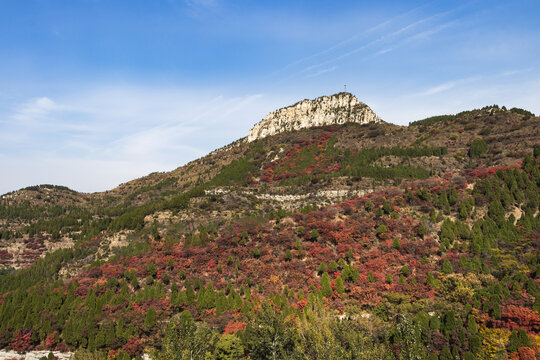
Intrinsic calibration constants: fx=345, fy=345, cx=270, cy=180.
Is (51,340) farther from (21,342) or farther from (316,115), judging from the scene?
(316,115)

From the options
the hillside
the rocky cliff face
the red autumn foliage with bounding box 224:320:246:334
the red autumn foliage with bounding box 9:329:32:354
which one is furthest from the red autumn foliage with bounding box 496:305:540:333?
the rocky cliff face

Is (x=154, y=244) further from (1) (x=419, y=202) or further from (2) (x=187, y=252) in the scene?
(1) (x=419, y=202)

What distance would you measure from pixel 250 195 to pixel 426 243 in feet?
172

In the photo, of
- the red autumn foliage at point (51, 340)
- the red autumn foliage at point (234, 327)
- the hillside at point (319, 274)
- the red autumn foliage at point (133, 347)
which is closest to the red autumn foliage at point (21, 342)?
the hillside at point (319, 274)

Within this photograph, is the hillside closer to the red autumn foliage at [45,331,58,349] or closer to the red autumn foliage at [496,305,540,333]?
the red autumn foliage at [496,305,540,333]

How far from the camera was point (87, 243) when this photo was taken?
2968 inches

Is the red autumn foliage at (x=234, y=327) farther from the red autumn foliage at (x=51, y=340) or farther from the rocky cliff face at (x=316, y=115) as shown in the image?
the rocky cliff face at (x=316, y=115)

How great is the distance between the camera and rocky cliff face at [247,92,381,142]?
474 feet

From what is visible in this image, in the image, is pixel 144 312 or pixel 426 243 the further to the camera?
pixel 426 243

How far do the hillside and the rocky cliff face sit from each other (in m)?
54.6

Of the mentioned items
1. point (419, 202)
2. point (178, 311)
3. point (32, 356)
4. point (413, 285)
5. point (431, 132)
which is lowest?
point (32, 356)

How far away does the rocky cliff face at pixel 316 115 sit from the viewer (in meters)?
144

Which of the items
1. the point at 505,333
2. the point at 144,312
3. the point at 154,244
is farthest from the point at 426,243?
the point at 154,244

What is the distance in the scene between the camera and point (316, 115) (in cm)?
15000
